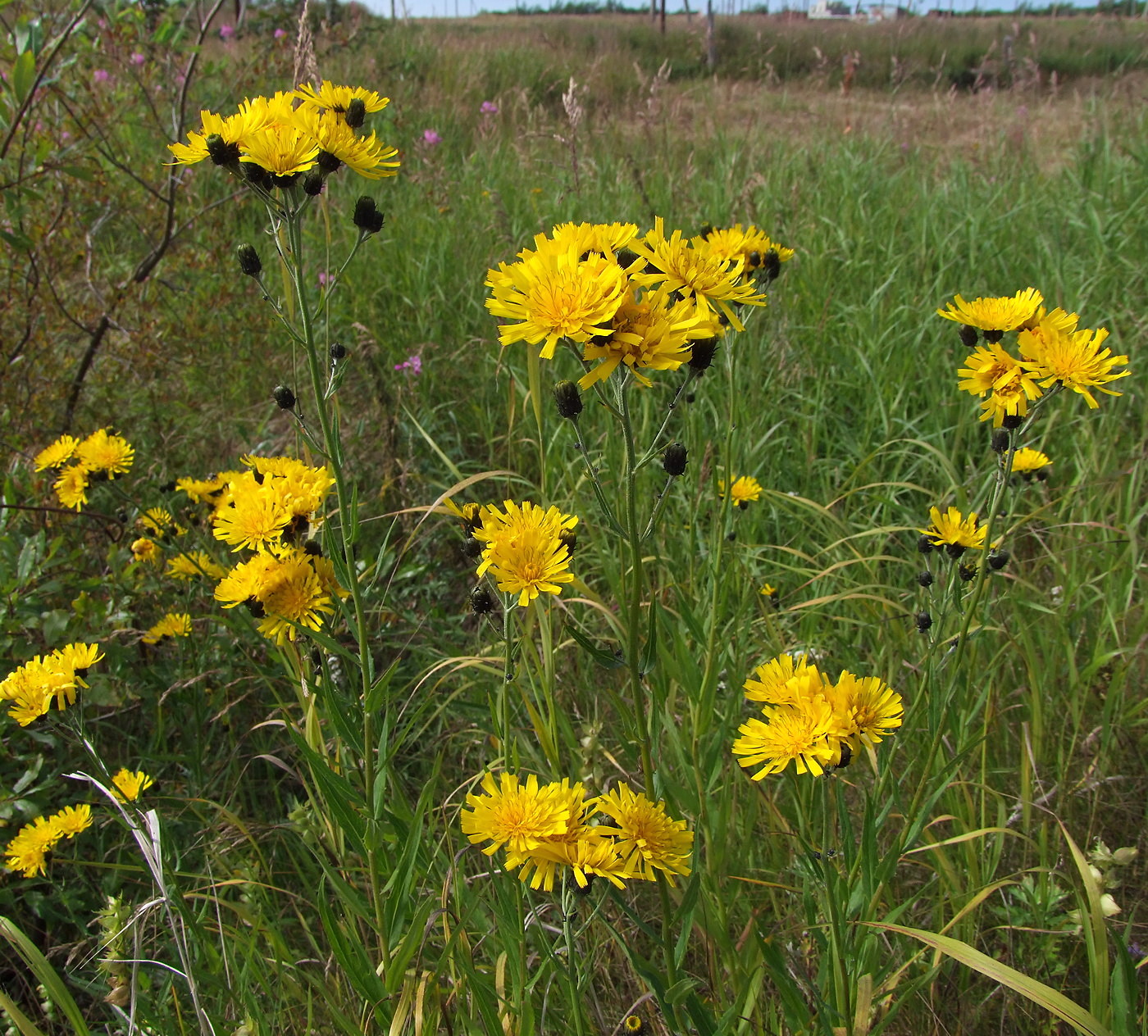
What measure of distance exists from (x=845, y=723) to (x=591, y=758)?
0.67 meters

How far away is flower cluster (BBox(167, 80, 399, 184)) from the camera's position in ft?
3.84

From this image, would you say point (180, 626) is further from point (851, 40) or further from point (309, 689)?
point (851, 40)

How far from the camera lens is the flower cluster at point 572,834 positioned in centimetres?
100

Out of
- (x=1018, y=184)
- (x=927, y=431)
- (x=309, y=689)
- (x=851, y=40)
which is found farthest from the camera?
(x=851, y=40)

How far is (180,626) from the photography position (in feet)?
7.00

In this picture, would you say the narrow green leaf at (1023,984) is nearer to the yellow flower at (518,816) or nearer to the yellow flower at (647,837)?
the yellow flower at (647,837)

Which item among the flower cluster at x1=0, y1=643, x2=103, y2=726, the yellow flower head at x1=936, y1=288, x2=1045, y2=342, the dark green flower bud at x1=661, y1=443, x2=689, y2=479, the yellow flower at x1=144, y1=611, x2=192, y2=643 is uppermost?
the yellow flower head at x1=936, y1=288, x2=1045, y2=342

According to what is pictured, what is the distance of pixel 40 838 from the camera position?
1.73 meters

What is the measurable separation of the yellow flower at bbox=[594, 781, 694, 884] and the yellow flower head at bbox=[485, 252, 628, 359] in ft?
1.93

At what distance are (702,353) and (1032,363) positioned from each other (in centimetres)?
57

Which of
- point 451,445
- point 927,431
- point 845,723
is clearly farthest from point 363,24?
point 845,723

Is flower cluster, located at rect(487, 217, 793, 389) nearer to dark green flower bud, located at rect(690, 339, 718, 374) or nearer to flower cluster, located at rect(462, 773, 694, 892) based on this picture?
dark green flower bud, located at rect(690, 339, 718, 374)

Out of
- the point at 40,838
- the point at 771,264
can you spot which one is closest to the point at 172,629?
the point at 40,838

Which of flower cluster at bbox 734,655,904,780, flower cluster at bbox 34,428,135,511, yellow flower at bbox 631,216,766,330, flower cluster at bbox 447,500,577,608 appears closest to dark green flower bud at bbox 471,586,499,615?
flower cluster at bbox 447,500,577,608
